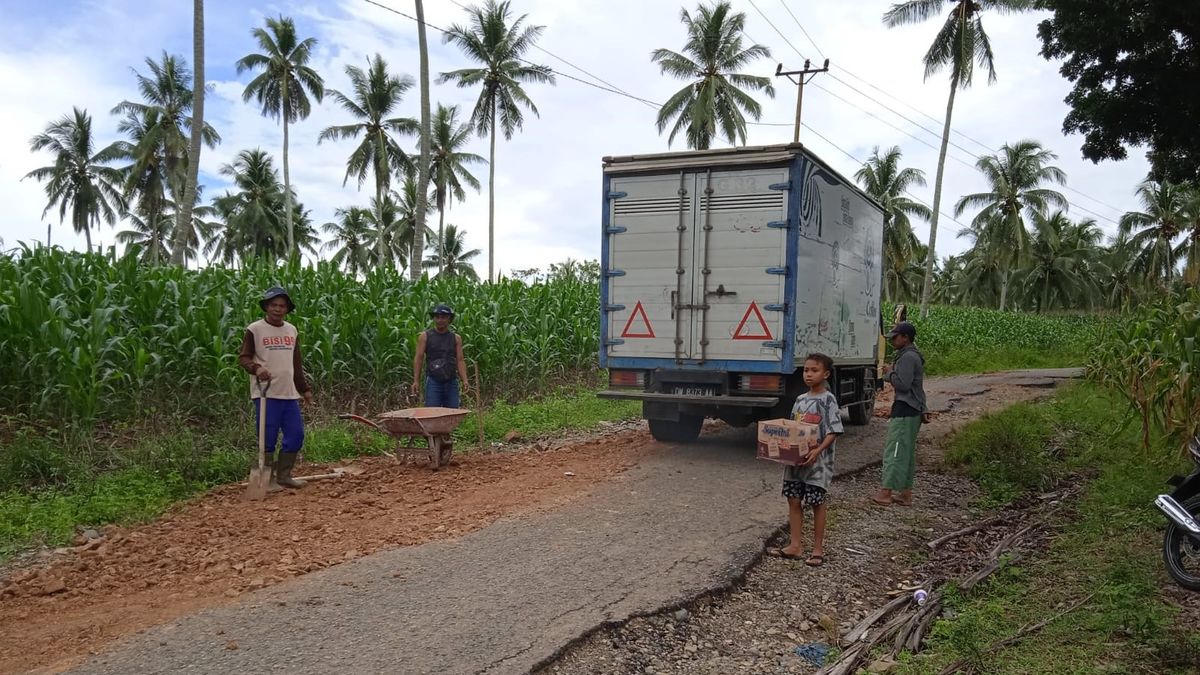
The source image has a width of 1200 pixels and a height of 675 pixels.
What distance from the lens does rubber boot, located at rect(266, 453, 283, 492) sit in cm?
683

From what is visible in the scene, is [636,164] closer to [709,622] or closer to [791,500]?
[791,500]

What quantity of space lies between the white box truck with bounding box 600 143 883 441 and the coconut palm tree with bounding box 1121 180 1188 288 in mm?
42012

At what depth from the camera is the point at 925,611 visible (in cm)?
448

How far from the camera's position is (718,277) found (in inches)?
333

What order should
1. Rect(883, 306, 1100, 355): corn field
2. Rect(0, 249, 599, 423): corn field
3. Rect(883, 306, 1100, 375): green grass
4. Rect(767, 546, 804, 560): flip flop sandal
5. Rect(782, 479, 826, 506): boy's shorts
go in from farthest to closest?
Rect(883, 306, 1100, 355): corn field, Rect(883, 306, 1100, 375): green grass, Rect(0, 249, 599, 423): corn field, Rect(767, 546, 804, 560): flip flop sandal, Rect(782, 479, 826, 506): boy's shorts

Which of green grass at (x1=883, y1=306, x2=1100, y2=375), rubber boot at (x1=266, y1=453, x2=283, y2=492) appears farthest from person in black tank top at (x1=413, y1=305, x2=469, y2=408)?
green grass at (x1=883, y1=306, x2=1100, y2=375)

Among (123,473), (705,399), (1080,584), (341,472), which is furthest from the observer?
(705,399)

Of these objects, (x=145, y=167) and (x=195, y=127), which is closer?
(x=195, y=127)

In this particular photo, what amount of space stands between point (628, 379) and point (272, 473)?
12.5ft

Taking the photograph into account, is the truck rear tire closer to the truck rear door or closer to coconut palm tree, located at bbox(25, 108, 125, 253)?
the truck rear door

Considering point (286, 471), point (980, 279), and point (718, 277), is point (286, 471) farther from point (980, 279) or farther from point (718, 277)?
point (980, 279)

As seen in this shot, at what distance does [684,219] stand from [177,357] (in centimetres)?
548

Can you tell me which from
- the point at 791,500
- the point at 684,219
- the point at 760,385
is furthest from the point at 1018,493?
the point at 684,219

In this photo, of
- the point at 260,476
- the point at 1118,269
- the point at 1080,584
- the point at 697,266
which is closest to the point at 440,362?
the point at 260,476
